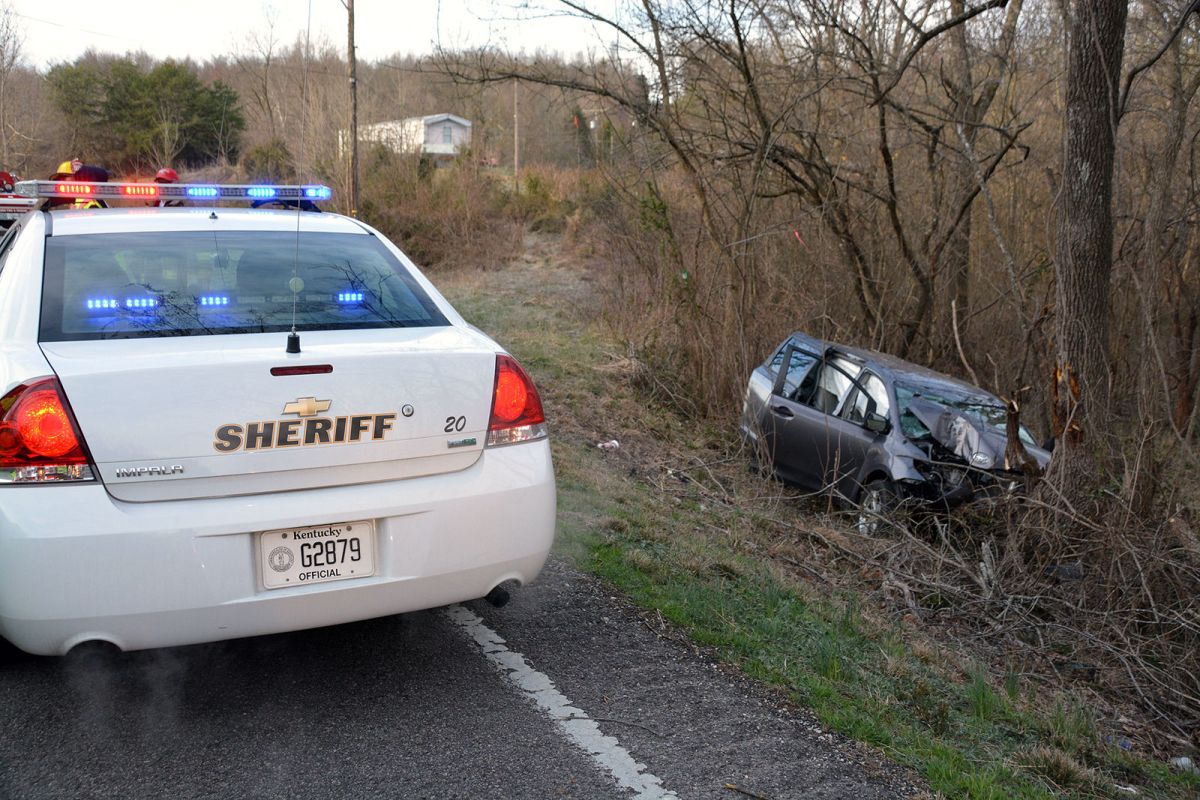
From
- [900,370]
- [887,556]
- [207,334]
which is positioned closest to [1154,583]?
[887,556]

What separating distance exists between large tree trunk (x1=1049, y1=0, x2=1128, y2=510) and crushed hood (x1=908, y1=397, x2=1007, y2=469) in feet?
3.77

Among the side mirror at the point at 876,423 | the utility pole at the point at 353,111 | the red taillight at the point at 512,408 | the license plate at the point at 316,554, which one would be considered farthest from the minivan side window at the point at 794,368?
the utility pole at the point at 353,111

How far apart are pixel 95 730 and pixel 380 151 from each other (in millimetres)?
31078

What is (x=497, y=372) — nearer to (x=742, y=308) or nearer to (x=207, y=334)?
(x=207, y=334)

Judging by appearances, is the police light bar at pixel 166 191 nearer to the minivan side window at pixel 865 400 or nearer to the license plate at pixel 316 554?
the license plate at pixel 316 554

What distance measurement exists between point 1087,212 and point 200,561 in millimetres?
6345

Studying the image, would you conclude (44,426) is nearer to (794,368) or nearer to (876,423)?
(876,423)

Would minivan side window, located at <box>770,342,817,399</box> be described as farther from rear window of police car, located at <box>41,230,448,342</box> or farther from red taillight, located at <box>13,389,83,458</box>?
red taillight, located at <box>13,389,83,458</box>

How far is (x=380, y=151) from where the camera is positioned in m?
32.7

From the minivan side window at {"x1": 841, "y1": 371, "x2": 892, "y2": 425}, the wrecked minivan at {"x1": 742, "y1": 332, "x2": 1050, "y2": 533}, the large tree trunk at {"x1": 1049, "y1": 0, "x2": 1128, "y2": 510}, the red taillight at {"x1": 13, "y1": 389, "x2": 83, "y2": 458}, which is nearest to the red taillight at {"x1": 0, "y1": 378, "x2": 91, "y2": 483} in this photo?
the red taillight at {"x1": 13, "y1": 389, "x2": 83, "y2": 458}

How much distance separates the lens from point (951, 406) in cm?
881

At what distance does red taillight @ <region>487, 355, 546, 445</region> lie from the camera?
3764mm

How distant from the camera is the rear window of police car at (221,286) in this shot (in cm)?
367

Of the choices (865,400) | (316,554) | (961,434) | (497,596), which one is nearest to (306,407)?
(316,554)
